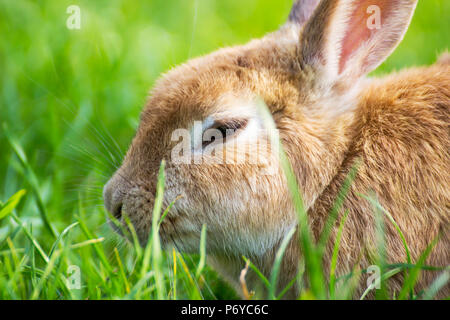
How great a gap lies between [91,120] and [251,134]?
2097 millimetres

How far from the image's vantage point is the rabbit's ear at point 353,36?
321 centimetres

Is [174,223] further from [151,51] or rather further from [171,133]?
[151,51]

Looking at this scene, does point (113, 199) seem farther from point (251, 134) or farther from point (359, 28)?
point (359, 28)

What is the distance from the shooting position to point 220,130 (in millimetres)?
3127

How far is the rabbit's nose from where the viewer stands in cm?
318

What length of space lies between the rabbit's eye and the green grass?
0.46 metres

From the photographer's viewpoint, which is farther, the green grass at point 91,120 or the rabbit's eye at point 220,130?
the rabbit's eye at point 220,130

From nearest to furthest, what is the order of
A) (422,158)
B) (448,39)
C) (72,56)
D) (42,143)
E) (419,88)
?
1. (422,158)
2. (419,88)
3. (42,143)
4. (72,56)
5. (448,39)

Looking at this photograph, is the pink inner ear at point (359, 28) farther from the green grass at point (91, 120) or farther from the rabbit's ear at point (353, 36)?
the green grass at point (91, 120)

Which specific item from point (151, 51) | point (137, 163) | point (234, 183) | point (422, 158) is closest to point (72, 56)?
point (151, 51)

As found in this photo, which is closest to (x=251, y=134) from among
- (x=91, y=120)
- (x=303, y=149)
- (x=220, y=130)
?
(x=220, y=130)

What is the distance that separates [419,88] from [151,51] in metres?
3.15

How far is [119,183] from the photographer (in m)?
3.20

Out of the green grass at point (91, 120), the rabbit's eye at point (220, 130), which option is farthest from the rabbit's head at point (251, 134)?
the green grass at point (91, 120)
